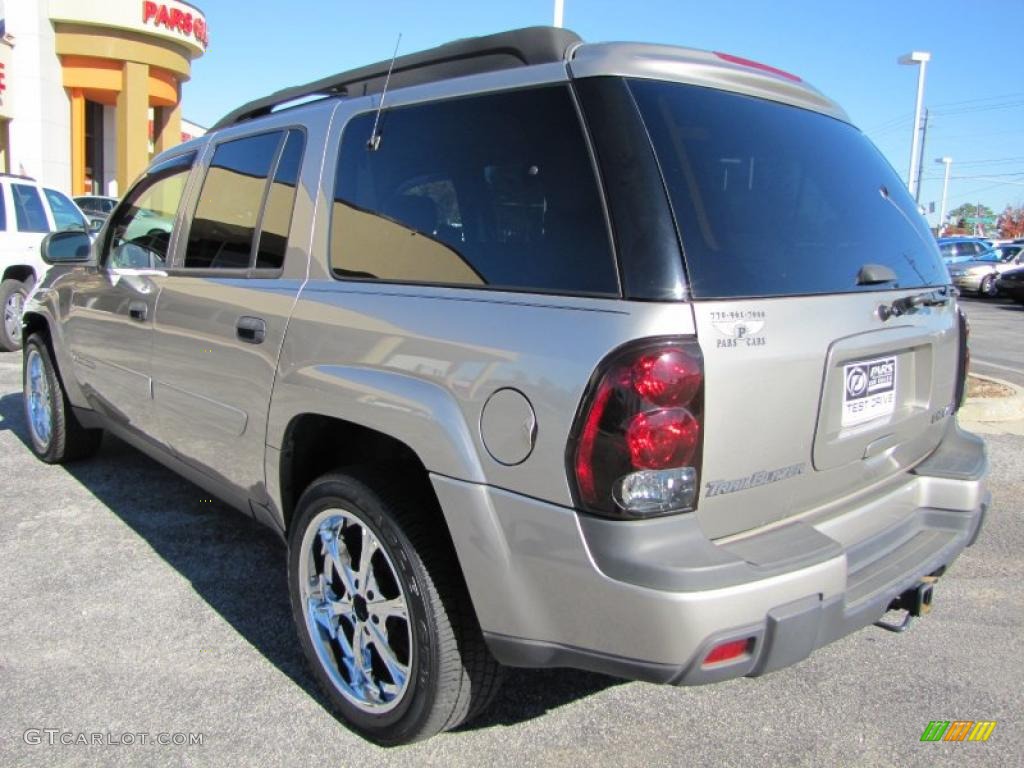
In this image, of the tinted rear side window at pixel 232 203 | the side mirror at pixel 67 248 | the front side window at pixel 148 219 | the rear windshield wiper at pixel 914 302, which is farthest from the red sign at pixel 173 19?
the rear windshield wiper at pixel 914 302

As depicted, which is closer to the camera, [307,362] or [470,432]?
[470,432]

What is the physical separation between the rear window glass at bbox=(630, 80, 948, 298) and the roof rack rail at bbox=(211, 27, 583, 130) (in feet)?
1.12

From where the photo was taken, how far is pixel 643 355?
6.23 feet

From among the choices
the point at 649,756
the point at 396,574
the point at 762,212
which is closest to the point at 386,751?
the point at 396,574

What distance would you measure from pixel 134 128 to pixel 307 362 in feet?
90.6

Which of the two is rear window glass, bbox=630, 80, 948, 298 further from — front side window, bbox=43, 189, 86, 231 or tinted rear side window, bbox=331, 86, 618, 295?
front side window, bbox=43, 189, 86, 231

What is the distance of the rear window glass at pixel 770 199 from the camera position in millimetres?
2086

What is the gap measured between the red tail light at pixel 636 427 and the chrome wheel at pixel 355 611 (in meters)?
0.75

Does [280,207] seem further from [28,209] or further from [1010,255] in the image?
[1010,255]

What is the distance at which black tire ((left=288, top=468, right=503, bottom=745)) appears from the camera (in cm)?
227

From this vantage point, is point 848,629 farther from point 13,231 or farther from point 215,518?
point 13,231

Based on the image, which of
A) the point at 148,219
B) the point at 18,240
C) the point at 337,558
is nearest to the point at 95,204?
the point at 18,240

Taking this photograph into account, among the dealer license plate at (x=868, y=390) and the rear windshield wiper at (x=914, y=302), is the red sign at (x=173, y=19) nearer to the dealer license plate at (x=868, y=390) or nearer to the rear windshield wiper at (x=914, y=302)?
the rear windshield wiper at (x=914, y=302)

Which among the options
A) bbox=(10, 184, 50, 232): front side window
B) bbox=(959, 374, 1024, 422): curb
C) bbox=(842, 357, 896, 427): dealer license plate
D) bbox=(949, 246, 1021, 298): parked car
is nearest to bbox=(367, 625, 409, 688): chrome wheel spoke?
bbox=(842, 357, 896, 427): dealer license plate
